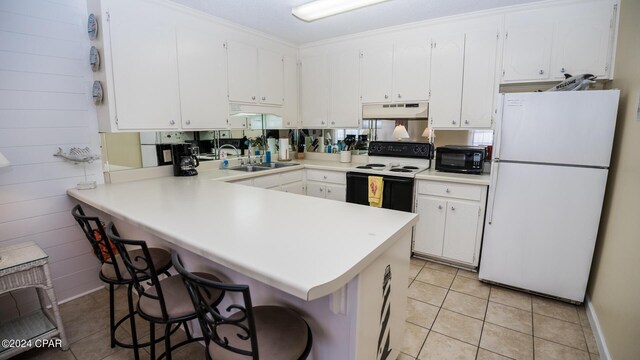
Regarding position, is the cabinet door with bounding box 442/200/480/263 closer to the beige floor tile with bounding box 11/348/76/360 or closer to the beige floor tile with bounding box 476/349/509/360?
the beige floor tile with bounding box 476/349/509/360

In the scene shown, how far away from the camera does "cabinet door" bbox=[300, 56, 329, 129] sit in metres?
4.05

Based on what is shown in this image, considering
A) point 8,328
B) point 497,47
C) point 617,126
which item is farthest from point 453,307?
point 8,328

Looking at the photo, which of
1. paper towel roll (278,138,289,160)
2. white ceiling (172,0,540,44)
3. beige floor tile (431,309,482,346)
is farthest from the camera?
paper towel roll (278,138,289,160)

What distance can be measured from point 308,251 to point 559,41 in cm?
302

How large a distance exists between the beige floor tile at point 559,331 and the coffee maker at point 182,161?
3.20 meters

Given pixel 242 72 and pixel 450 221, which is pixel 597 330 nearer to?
pixel 450 221

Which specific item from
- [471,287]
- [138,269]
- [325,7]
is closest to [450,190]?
[471,287]

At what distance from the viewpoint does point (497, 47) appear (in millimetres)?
2934

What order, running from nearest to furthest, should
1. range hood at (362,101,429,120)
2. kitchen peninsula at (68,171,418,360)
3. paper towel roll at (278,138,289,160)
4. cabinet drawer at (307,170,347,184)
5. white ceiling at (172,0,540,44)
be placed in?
kitchen peninsula at (68,171,418,360) < white ceiling at (172,0,540,44) < range hood at (362,101,429,120) < cabinet drawer at (307,170,347,184) < paper towel roll at (278,138,289,160)

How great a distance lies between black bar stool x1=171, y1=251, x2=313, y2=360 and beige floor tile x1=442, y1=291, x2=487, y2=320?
165 centimetres

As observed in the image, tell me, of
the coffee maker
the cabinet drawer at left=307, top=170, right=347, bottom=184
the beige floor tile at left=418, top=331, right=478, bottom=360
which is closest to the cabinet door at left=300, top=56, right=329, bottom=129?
the cabinet drawer at left=307, top=170, right=347, bottom=184

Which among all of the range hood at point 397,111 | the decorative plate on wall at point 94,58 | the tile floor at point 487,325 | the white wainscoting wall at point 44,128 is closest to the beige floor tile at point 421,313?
the tile floor at point 487,325

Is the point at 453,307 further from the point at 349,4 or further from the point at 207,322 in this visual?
the point at 349,4

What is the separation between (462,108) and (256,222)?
2.60 meters
